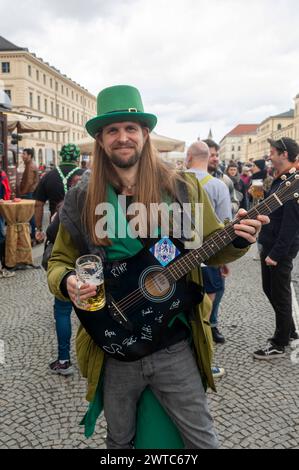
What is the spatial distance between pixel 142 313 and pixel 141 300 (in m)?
0.06

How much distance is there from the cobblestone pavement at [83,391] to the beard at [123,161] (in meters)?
1.85

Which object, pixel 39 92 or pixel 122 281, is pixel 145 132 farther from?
pixel 39 92

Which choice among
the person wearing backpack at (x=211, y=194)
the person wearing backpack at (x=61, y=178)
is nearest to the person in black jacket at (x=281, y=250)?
the person wearing backpack at (x=211, y=194)

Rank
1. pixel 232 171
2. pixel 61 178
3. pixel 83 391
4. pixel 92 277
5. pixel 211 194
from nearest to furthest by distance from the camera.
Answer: pixel 92 277 → pixel 83 391 → pixel 211 194 → pixel 61 178 → pixel 232 171

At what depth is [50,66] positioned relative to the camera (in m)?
66.1

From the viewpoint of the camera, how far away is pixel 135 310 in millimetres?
1748

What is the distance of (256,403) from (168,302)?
1.77 m

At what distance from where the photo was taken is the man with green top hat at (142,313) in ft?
5.73

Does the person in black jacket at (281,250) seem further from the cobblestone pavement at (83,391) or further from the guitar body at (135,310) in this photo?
the guitar body at (135,310)
